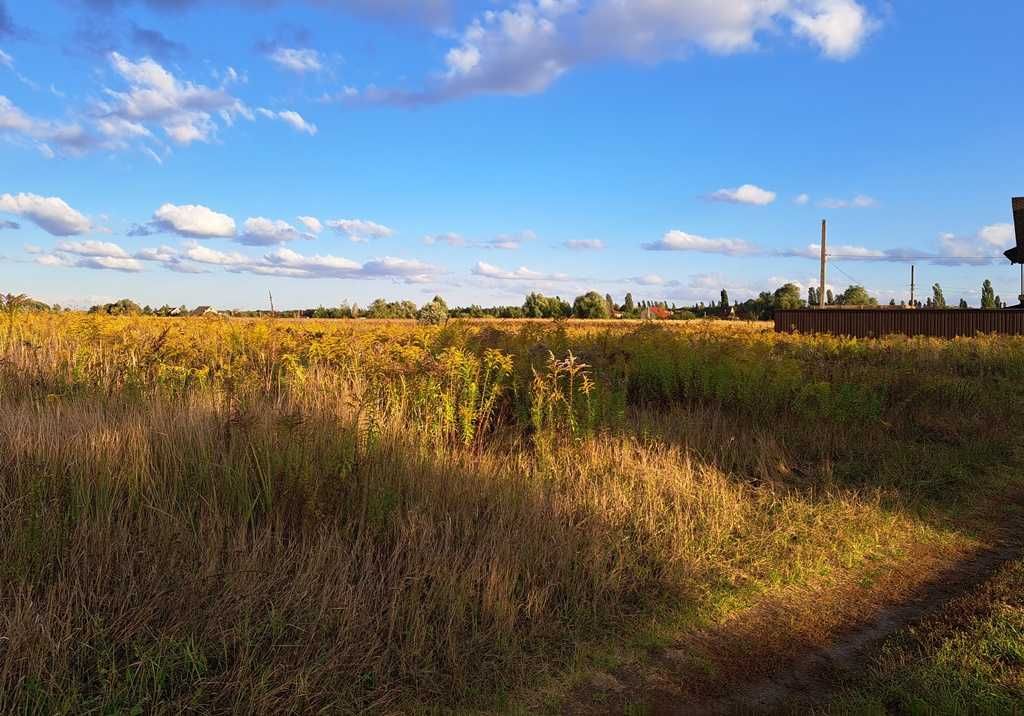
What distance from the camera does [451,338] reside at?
382 inches

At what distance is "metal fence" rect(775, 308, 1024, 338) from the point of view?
81.0ft

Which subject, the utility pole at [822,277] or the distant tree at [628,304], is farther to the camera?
the distant tree at [628,304]

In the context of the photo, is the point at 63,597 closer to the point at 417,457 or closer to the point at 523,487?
the point at 417,457

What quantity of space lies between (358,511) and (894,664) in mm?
3274

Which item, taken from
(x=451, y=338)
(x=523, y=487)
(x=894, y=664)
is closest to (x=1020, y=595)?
(x=894, y=664)

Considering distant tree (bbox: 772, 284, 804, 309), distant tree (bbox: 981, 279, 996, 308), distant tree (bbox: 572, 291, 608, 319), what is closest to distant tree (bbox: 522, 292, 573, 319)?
distant tree (bbox: 572, 291, 608, 319)

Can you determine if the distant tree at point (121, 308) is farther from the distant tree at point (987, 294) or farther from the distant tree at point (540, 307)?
the distant tree at point (987, 294)

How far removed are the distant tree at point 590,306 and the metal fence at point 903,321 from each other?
41064mm

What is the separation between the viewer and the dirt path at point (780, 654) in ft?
11.5

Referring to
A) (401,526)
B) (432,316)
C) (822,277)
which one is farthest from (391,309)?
(401,526)

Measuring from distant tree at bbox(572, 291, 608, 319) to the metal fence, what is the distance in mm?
41064

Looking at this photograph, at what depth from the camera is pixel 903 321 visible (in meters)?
26.3

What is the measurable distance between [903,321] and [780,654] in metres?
26.2

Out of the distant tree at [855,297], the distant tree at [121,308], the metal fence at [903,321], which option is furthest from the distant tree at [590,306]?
the distant tree at [121,308]
